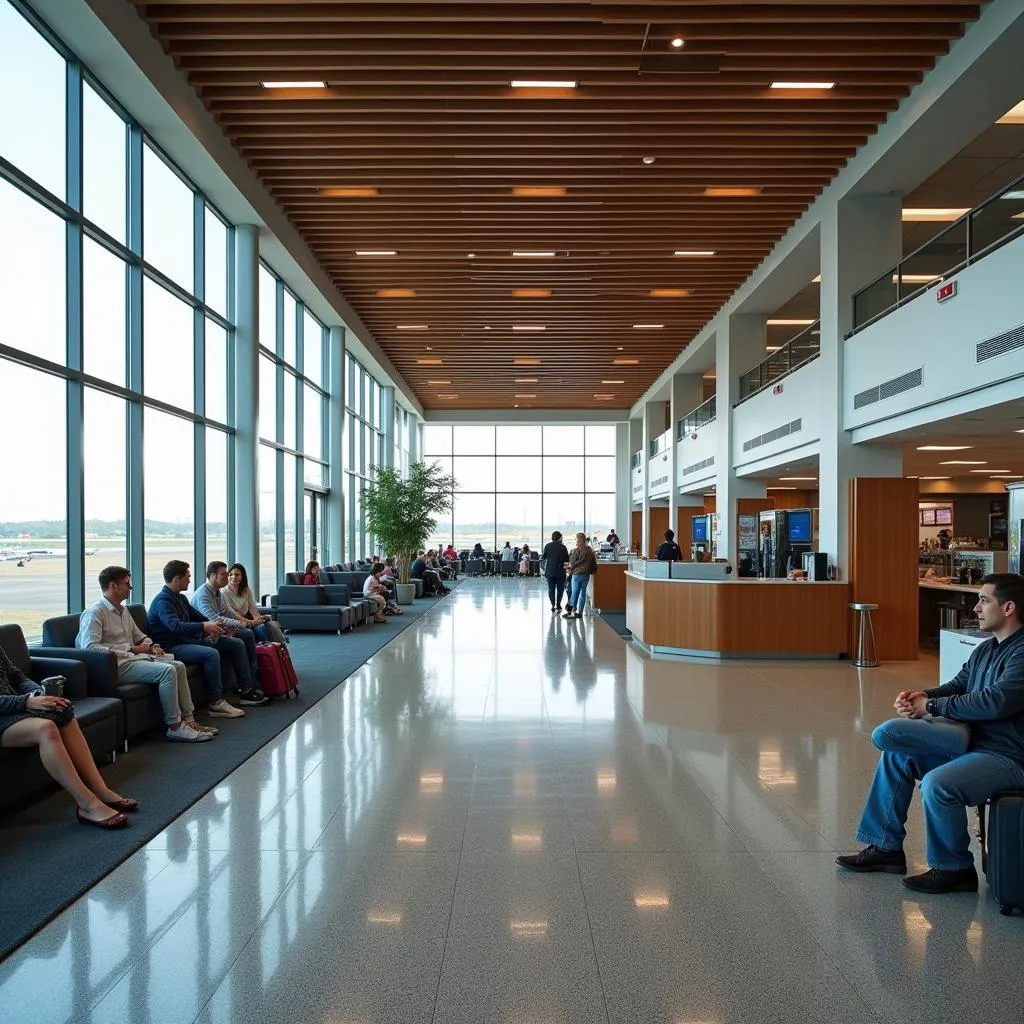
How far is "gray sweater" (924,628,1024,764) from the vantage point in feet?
10.8

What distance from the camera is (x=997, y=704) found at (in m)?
3.29

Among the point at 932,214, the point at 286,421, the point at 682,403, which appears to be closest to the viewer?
the point at 932,214

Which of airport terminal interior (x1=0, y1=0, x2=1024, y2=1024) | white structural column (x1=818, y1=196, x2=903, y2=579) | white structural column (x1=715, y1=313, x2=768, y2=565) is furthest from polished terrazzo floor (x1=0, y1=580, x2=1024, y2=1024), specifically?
white structural column (x1=715, y1=313, x2=768, y2=565)

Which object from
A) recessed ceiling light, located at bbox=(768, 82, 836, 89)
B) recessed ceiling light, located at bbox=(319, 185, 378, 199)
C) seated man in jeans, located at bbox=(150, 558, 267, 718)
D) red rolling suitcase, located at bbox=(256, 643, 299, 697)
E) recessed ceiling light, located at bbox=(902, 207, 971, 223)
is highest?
recessed ceiling light, located at bbox=(902, 207, 971, 223)

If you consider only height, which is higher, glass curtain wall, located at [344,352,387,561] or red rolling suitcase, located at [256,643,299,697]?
glass curtain wall, located at [344,352,387,561]

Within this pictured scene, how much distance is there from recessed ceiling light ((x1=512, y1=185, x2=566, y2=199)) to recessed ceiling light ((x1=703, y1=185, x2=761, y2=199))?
1729 mm

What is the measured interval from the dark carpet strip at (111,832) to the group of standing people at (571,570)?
791 centimetres

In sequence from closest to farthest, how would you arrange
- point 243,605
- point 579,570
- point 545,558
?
point 243,605 → point 579,570 → point 545,558

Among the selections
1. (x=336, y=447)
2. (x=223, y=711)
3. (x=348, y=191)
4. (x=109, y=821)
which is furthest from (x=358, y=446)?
(x=109, y=821)

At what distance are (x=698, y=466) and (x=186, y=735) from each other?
1426 centimetres

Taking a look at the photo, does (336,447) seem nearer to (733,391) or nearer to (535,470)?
(733,391)

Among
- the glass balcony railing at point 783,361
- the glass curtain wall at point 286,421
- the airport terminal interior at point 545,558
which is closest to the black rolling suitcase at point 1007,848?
the airport terminal interior at point 545,558

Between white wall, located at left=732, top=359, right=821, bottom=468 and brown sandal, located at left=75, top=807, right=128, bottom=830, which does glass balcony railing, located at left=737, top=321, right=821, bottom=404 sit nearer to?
white wall, located at left=732, top=359, right=821, bottom=468

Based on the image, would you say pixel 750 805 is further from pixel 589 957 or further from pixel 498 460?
pixel 498 460
